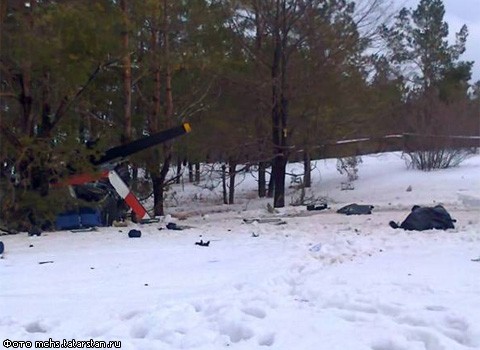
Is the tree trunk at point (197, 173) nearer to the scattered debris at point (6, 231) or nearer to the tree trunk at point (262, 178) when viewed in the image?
the tree trunk at point (262, 178)

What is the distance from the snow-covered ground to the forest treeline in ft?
11.6

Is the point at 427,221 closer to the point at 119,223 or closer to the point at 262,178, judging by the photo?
the point at 119,223

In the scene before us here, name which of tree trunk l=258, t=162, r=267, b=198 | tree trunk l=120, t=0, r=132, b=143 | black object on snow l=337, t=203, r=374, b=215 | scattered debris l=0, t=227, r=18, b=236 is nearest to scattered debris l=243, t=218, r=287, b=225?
black object on snow l=337, t=203, r=374, b=215

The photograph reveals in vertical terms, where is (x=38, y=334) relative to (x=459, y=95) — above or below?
below

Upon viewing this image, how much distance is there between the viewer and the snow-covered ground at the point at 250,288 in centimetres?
557

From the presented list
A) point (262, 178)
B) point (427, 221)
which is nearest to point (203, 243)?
point (427, 221)

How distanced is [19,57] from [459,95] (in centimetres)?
3140

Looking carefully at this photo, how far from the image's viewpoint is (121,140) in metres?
20.6

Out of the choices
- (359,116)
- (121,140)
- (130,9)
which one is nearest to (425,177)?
(359,116)

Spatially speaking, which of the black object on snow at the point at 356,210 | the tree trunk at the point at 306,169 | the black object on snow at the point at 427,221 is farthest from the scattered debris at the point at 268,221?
the tree trunk at the point at 306,169

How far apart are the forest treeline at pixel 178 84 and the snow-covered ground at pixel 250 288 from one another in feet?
11.6

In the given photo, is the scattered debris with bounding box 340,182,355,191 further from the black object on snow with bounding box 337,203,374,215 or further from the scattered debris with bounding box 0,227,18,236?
the scattered debris with bounding box 0,227,18,236

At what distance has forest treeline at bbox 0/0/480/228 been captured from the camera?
50.7 ft

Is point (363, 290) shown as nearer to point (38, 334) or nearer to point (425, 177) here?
point (38, 334)
